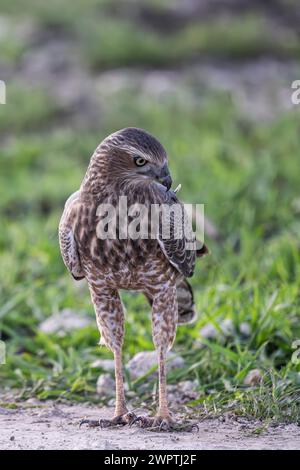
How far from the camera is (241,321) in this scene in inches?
243

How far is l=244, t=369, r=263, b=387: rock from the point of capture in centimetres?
559

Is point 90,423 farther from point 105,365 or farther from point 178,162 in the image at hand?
point 178,162

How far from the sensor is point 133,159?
16.1 feet

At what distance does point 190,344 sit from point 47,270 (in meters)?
2.00

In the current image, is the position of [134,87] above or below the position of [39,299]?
above

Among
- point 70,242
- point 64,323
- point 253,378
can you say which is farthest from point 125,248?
point 64,323

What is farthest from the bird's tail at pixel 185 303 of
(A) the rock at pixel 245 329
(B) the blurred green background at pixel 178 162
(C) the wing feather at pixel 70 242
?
(C) the wing feather at pixel 70 242

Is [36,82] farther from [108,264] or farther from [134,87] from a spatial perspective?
[108,264]

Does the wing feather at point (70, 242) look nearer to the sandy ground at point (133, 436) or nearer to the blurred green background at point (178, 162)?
the sandy ground at point (133, 436)

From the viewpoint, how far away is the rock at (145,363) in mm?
6027

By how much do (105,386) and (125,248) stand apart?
4.36ft

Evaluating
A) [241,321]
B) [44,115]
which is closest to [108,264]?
[241,321]

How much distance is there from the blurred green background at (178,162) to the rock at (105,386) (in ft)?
0.15
